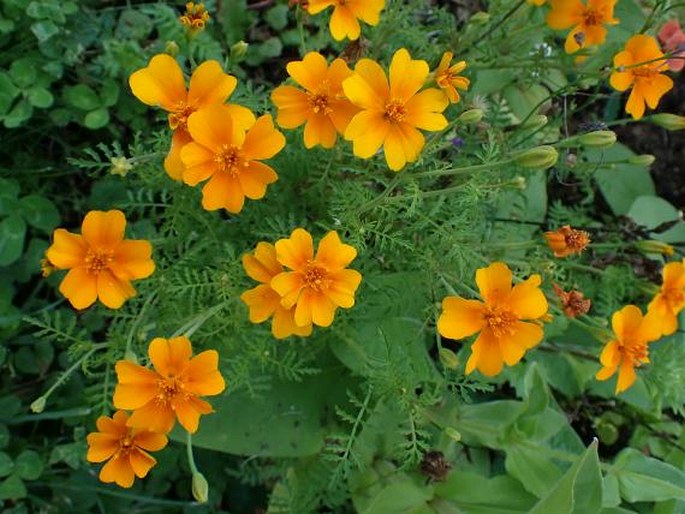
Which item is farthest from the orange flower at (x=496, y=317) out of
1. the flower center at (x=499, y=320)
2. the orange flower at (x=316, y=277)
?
the orange flower at (x=316, y=277)

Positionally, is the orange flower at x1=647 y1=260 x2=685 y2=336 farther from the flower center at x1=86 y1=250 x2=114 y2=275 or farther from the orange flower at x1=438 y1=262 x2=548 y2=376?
the flower center at x1=86 y1=250 x2=114 y2=275

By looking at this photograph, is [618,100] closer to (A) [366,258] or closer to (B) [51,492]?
(A) [366,258]

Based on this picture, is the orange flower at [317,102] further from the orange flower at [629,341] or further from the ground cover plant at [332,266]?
the orange flower at [629,341]

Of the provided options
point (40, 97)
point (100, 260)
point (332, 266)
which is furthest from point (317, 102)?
point (40, 97)

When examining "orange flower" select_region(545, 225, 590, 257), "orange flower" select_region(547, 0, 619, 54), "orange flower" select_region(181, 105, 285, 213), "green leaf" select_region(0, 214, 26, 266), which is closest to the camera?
"orange flower" select_region(181, 105, 285, 213)

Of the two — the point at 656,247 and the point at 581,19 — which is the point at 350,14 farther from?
the point at 656,247

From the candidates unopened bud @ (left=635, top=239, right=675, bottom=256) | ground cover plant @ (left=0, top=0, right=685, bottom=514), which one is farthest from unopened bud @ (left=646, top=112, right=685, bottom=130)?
unopened bud @ (left=635, top=239, right=675, bottom=256)

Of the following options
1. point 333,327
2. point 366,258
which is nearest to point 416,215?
point 366,258
